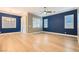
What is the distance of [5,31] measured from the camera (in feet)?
22.6
